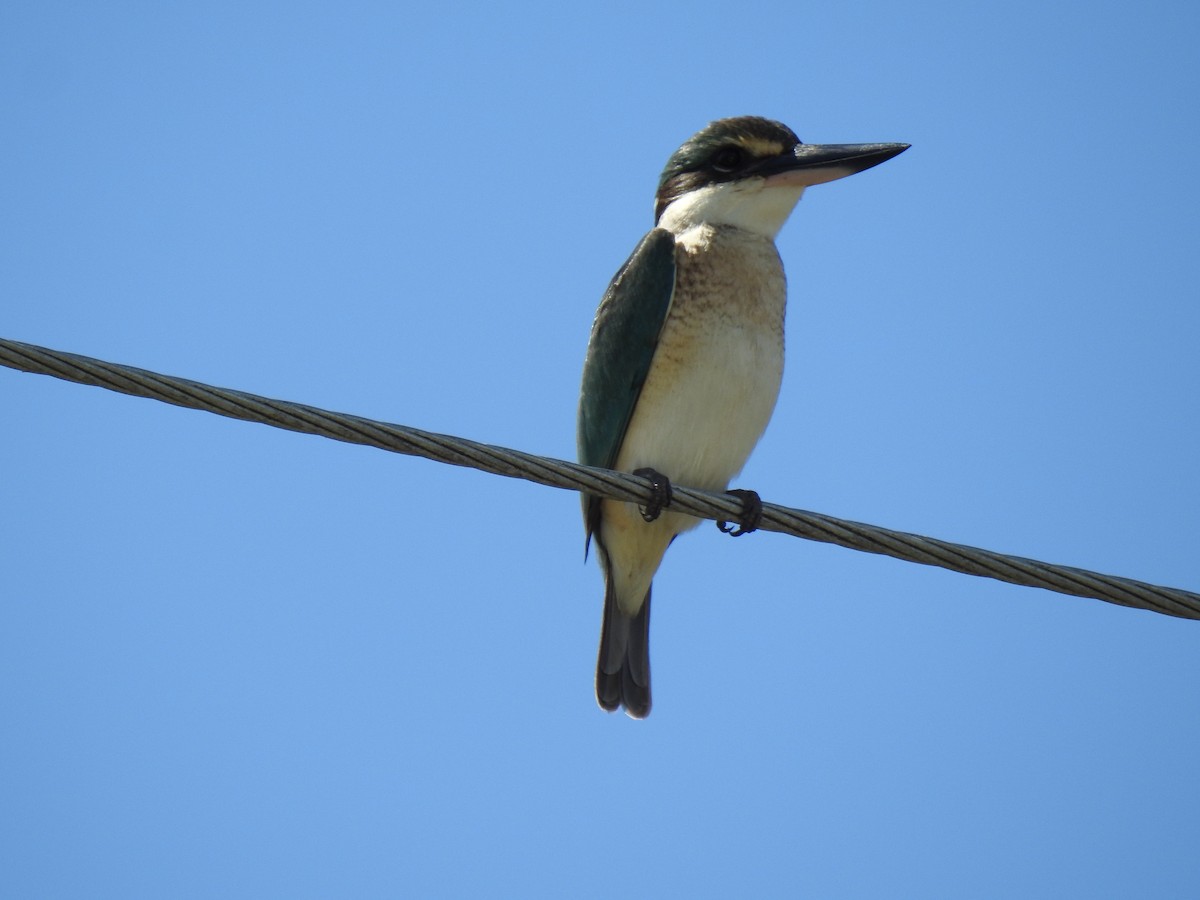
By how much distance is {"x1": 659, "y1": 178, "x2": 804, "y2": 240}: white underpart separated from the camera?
5.55 metres

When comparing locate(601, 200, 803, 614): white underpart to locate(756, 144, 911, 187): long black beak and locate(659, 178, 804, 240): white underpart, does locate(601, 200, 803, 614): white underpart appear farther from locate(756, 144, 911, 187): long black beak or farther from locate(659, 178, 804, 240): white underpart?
locate(756, 144, 911, 187): long black beak

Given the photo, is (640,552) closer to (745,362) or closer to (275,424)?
(745,362)

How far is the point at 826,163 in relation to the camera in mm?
5582

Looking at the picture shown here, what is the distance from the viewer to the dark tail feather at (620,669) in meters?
5.62

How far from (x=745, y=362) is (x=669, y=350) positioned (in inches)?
10.7

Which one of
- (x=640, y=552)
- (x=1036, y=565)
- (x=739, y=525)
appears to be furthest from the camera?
(x=640, y=552)

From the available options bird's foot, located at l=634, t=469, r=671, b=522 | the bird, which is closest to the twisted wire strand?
bird's foot, located at l=634, t=469, r=671, b=522

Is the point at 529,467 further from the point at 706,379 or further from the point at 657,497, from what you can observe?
the point at 706,379

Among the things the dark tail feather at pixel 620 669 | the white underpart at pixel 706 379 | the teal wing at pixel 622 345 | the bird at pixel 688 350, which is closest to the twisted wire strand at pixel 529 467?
the bird at pixel 688 350

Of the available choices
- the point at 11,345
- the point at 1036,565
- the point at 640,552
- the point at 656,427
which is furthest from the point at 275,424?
the point at 640,552

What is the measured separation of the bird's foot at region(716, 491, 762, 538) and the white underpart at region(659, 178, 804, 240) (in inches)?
50.4

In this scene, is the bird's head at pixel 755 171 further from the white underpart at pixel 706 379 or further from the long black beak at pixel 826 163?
the white underpart at pixel 706 379

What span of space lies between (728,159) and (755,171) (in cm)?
16

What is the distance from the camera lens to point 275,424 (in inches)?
122
